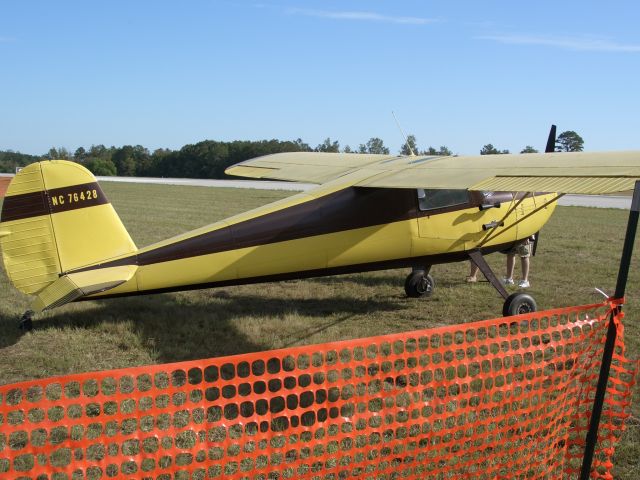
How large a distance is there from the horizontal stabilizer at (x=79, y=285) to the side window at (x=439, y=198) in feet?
10.8

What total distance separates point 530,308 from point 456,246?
1123 millimetres

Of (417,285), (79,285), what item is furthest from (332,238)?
(79,285)

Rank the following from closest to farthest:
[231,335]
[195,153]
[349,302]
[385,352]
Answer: [385,352] < [231,335] < [349,302] < [195,153]

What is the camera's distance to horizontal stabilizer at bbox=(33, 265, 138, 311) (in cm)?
529

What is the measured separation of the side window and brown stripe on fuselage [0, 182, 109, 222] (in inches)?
142

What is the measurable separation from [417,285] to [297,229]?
266 cm

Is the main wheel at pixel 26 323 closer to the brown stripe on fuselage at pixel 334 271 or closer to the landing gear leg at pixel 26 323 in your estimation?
the landing gear leg at pixel 26 323

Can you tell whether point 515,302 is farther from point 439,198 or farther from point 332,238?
point 332,238

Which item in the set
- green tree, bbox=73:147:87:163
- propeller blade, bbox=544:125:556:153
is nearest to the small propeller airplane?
propeller blade, bbox=544:125:556:153

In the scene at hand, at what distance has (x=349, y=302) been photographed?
7.97 metres

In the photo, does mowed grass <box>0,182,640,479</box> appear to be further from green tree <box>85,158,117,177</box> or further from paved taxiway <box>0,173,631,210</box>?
green tree <box>85,158,117,177</box>

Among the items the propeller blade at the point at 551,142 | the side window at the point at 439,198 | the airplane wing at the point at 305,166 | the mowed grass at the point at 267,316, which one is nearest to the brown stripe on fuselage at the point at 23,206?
the mowed grass at the point at 267,316

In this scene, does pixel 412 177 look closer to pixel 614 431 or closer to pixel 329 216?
pixel 329 216

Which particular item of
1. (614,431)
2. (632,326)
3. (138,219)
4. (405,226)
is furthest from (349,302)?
(138,219)
